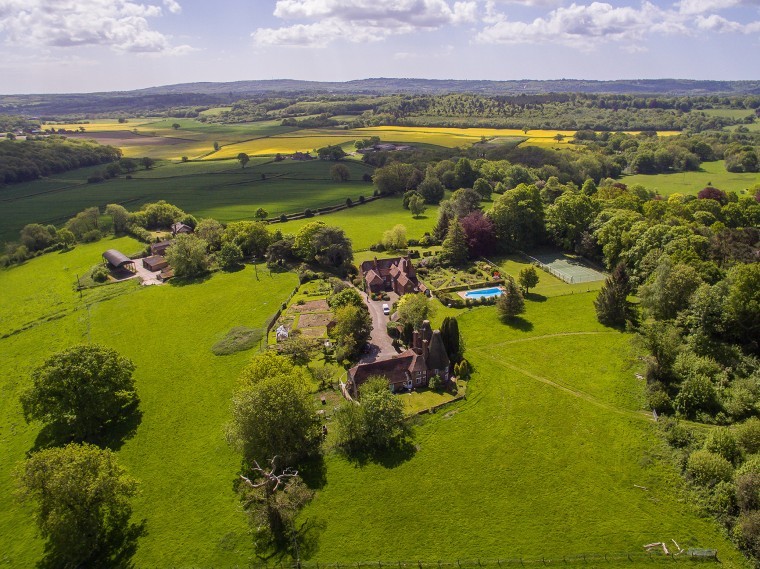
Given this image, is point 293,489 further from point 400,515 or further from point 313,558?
point 400,515

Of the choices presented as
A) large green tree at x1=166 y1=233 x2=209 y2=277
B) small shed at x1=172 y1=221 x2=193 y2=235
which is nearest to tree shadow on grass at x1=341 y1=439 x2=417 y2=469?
large green tree at x1=166 y1=233 x2=209 y2=277

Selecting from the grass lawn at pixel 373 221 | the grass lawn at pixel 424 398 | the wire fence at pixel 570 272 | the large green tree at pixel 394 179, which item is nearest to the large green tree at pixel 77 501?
the grass lawn at pixel 424 398

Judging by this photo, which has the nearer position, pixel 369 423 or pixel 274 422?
pixel 274 422

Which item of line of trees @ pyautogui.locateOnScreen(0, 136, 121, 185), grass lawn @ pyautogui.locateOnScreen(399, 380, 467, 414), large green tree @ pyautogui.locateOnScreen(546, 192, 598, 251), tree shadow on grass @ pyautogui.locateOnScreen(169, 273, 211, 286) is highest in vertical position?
line of trees @ pyautogui.locateOnScreen(0, 136, 121, 185)

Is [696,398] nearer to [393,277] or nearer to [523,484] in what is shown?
[523,484]

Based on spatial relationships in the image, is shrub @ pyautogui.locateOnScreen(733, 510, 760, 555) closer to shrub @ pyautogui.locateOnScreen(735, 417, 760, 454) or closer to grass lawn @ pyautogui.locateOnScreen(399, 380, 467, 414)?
shrub @ pyautogui.locateOnScreen(735, 417, 760, 454)

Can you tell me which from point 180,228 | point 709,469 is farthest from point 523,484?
point 180,228

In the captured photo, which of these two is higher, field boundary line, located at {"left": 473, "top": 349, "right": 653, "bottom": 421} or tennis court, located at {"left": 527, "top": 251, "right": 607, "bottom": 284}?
tennis court, located at {"left": 527, "top": 251, "right": 607, "bottom": 284}
